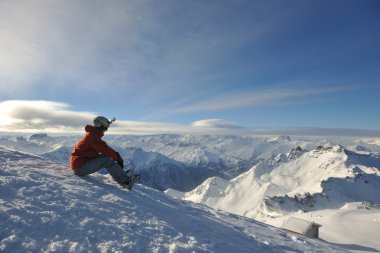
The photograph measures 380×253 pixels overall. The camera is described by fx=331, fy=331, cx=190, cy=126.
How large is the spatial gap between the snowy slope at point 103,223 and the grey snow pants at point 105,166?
376mm

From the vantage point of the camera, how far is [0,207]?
316 inches

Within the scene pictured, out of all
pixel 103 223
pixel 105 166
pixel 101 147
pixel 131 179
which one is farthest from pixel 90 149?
pixel 103 223

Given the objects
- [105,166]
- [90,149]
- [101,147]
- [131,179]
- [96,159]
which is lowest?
[131,179]

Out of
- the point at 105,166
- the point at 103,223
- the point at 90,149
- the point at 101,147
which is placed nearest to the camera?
the point at 103,223

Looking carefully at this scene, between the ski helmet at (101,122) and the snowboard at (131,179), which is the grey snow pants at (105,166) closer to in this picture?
the snowboard at (131,179)

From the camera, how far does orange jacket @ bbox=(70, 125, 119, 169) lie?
39.7ft

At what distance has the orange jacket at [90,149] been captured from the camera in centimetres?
1209

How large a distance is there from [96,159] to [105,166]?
0.43 metres

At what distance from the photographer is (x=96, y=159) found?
12328 mm

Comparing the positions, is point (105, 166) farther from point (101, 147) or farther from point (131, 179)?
point (131, 179)

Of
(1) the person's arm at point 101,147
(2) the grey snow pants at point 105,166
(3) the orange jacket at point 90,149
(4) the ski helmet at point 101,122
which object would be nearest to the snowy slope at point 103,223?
(2) the grey snow pants at point 105,166

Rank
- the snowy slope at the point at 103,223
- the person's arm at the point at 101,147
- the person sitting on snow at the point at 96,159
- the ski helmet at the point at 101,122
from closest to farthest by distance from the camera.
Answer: the snowy slope at the point at 103,223 → the person's arm at the point at 101,147 → the person sitting on snow at the point at 96,159 → the ski helmet at the point at 101,122

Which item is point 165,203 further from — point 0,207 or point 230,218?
point 0,207

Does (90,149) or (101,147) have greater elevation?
(101,147)
